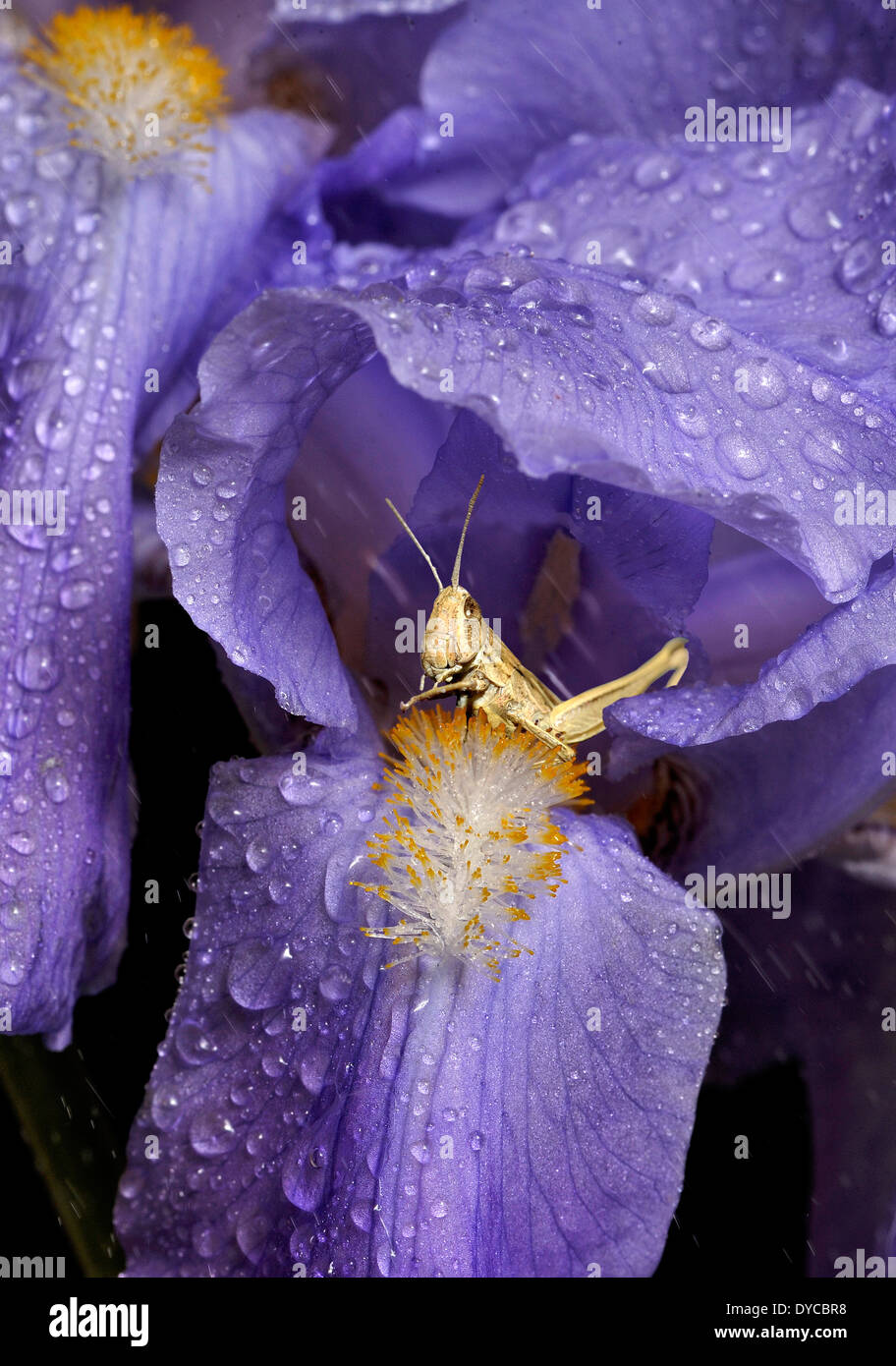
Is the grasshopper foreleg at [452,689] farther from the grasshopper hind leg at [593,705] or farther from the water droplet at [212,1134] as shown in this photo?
the water droplet at [212,1134]

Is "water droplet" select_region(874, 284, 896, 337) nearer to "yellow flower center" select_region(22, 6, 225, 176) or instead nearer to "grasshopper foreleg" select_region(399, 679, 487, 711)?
"grasshopper foreleg" select_region(399, 679, 487, 711)

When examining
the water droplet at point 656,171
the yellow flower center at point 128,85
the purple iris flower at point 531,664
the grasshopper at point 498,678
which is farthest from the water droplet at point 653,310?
the yellow flower center at point 128,85

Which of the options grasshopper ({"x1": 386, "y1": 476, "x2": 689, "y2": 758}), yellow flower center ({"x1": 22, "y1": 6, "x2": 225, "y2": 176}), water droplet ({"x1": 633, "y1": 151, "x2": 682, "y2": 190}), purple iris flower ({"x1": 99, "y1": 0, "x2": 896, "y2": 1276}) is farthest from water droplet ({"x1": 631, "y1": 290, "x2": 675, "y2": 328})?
yellow flower center ({"x1": 22, "y1": 6, "x2": 225, "y2": 176})

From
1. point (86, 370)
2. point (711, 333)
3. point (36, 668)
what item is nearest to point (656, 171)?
point (711, 333)

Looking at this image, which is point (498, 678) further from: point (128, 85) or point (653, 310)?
point (128, 85)

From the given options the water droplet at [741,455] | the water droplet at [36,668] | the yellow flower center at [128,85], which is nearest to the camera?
the water droplet at [741,455]
